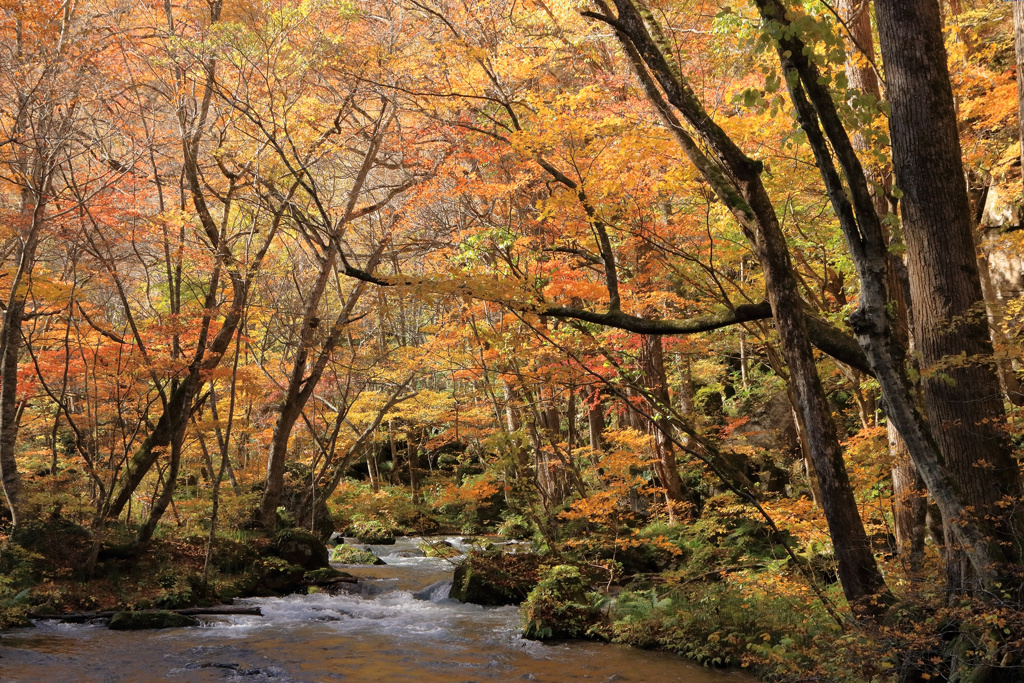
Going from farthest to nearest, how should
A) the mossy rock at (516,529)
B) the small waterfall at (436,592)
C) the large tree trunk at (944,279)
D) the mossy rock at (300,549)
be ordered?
the mossy rock at (516,529) < the mossy rock at (300,549) < the small waterfall at (436,592) < the large tree trunk at (944,279)

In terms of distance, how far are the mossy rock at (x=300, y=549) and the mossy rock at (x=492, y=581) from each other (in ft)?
9.72

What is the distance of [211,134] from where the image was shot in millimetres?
13547

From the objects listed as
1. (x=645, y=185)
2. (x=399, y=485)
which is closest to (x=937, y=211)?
(x=645, y=185)

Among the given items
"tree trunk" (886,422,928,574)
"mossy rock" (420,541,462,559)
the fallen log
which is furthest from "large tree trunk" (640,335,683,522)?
the fallen log

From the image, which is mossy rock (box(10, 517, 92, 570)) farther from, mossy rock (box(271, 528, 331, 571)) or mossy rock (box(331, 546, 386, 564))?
mossy rock (box(331, 546, 386, 564))

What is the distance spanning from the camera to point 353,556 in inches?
609

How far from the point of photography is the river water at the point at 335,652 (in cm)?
713

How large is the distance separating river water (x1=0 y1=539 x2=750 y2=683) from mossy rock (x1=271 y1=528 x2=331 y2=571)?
1.56m

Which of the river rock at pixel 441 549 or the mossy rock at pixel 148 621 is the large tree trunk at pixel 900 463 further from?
the mossy rock at pixel 148 621

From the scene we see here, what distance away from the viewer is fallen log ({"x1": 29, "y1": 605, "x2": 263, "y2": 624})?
356 inches

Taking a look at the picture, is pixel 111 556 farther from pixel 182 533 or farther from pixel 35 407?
pixel 35 407

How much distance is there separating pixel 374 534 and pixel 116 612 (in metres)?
9.07

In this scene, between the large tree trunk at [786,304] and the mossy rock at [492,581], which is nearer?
the large tree trunk at [786,304]

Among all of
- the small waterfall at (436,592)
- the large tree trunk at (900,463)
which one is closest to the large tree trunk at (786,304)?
the large tree trunk at (900,463)
